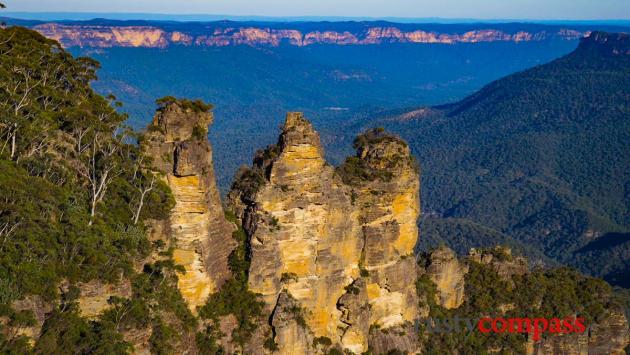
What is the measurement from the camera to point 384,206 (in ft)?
126

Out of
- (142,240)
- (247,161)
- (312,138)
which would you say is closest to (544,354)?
(312,138)

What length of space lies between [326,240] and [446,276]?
12543 mm

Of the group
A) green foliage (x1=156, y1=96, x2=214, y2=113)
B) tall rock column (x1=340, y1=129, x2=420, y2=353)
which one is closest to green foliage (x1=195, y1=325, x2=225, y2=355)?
tall rock column (x1=340, y1=129, x2=420, y2=353)

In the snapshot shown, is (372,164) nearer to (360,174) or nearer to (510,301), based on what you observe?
(360,174)

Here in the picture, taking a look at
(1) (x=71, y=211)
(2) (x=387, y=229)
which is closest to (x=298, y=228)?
(2) (x=387, y=229)

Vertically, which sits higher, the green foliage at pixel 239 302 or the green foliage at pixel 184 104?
the green foliage at pixel 184 104

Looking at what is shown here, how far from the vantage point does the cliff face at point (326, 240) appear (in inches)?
1353

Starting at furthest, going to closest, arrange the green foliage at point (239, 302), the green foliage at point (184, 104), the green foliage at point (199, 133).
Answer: the green foliage at point (239, 302), the green foliage at point (184, 104), the green foliage at point (199, 133)

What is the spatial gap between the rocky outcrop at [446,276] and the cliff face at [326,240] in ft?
15.0

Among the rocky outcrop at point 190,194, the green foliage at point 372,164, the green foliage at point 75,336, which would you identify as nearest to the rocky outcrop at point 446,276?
the green foliage at point 372,164

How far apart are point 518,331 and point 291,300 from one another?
18960 millimetres

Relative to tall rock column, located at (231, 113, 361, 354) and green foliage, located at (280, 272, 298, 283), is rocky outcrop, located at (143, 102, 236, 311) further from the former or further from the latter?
green foliage, located at (280, 272, 298, 283)

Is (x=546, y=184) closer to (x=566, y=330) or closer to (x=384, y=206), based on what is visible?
(x=566, y=330)

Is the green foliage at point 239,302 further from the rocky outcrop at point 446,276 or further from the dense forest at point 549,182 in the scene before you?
the dense forest at point 549,182
